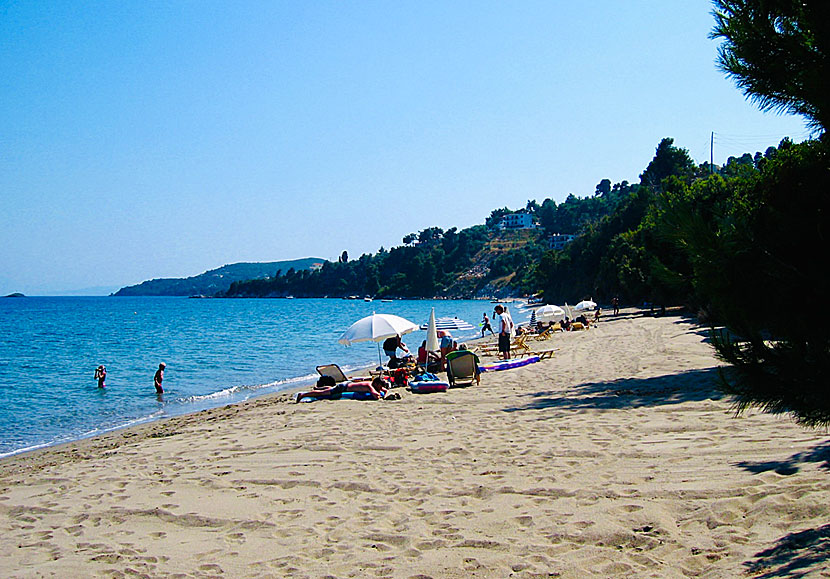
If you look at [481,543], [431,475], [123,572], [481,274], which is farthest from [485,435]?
[481,274]

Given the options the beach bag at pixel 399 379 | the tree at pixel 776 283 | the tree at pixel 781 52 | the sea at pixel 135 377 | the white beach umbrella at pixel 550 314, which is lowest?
the sea at pixel 135 377

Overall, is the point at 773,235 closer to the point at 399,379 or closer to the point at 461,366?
the point at 461,366

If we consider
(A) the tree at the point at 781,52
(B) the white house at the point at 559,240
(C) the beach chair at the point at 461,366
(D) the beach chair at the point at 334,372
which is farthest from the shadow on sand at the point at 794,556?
(B) the white house at the point at 559,240

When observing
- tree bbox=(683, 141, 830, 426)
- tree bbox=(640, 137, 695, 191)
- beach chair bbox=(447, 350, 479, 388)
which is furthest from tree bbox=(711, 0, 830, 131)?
tree bbox=(640, 137, 695, 191)

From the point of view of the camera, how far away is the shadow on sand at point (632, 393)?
31.1ft

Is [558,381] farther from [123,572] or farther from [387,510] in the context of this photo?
[123,572]

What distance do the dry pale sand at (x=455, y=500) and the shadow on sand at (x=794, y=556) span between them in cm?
2

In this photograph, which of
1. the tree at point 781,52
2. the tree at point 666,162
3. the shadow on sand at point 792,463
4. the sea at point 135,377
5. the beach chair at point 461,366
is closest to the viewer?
the tree at point 781,52

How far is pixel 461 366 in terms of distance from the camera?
13969mm

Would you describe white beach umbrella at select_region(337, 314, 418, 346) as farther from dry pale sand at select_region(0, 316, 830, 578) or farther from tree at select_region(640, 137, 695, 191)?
tree at select_region(640, 137, 695, 191)

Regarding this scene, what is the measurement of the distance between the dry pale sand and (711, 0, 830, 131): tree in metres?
2.57

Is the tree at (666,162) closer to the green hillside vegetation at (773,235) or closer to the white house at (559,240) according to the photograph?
the white house at (559,240)

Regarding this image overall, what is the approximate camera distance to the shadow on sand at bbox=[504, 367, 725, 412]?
9484mm

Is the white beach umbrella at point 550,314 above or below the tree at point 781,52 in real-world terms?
below
